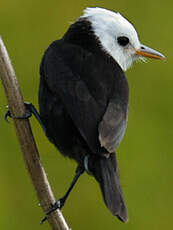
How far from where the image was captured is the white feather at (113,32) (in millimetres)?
5695

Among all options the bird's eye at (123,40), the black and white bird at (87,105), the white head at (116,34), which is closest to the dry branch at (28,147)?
the black and white bird at (87,105)

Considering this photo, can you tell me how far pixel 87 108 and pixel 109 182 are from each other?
53 cm

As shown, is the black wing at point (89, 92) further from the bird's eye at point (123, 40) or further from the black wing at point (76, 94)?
the bird's eye at point (123, 40)

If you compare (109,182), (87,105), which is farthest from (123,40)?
(109,182)

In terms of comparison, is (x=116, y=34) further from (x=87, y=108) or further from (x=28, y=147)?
(x=28, y=147)

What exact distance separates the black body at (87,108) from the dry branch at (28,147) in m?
0.33

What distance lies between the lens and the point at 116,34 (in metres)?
5.73

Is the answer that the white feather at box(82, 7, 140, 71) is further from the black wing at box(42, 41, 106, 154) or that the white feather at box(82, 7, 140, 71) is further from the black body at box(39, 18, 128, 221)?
the black wing at box(42, 41, 106, 154)

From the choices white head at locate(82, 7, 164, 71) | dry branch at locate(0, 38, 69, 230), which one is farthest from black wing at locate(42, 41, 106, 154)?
white head at locate(82, 7, 164, 71)

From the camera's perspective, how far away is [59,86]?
5055mm

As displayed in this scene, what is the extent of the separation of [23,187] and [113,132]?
172 cm

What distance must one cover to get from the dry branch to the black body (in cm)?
33

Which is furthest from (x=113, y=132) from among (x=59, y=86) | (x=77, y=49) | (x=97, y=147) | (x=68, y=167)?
(x=68, y=167)

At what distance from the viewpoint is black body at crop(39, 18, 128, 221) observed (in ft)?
15.9
